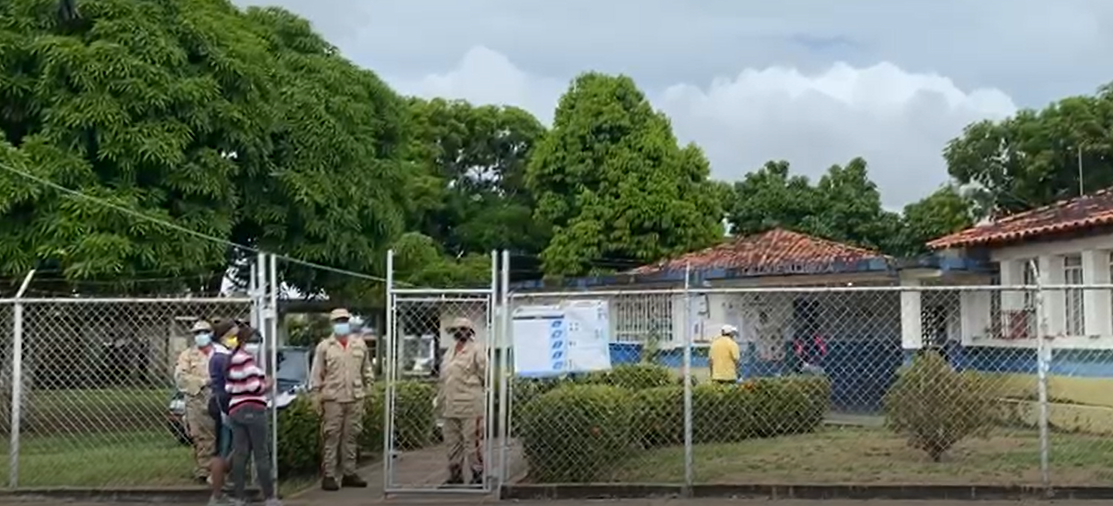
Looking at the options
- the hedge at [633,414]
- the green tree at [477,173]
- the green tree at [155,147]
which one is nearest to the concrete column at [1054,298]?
the hedge at [633,414]

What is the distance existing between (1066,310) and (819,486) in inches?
346

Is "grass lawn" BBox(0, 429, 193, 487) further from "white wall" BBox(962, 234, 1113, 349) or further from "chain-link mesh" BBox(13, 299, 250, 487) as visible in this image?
"white wall" BBox(962, 234, 1113, 349)

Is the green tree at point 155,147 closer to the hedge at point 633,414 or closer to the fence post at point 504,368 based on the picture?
the hedge at point 633,414

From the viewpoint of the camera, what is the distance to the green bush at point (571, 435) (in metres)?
12.8

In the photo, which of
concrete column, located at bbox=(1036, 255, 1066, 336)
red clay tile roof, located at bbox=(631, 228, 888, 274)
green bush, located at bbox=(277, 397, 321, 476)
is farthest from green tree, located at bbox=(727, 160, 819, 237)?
green bush, located at bbox=(277, 397, 321, 476)

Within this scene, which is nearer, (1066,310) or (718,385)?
(718,385)

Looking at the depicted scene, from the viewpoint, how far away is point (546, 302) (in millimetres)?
13930

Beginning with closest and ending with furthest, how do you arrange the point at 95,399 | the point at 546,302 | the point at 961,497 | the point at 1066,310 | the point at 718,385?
the point at 961,497
the point at 546,302
the point at 718,385
the point at 1066,310
the point at 95,399

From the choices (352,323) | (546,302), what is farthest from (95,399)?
(546,302)

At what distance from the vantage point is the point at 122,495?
42.5ft

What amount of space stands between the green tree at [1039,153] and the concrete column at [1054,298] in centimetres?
1924

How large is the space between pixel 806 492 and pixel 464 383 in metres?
3.31

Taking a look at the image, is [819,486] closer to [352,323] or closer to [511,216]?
[352,323]

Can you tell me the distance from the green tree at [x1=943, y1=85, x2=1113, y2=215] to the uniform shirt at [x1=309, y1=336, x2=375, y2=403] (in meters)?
28.9
